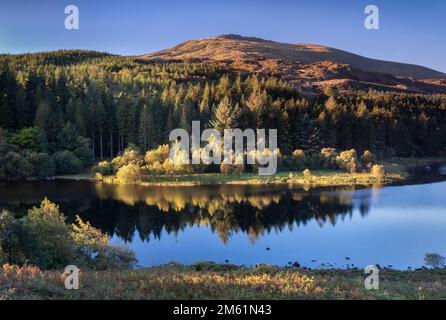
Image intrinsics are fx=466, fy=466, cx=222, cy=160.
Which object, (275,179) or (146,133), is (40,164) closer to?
(146,133)

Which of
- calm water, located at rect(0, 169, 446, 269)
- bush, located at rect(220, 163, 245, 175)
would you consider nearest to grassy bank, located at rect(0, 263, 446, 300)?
calm water, located at rect(0, 169, 446, 269)

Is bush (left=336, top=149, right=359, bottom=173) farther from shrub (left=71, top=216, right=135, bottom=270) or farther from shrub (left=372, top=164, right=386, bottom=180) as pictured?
shrub (left=71, top=216, right=135, bottom=270)

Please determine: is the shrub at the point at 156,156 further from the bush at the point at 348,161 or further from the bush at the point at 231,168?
the bush at the point at 348,161

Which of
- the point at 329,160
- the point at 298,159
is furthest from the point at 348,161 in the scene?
the point at 298,159

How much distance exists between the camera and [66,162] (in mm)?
69688

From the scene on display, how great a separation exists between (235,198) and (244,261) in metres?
21.7

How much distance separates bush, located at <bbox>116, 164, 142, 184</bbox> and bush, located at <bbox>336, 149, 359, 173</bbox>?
98.5 ft

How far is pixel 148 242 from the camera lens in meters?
32.3

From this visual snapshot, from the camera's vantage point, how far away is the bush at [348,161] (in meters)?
69.1

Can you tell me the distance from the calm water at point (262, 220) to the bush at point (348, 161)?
11905mm

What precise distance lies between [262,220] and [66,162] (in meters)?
41.2

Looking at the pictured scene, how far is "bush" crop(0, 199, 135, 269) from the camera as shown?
1939 cm

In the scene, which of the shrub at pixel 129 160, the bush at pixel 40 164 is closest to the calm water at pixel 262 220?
the bush at pixel 40 164
